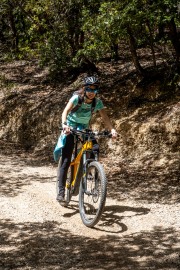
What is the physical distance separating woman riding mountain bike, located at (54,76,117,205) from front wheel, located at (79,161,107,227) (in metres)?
0.35

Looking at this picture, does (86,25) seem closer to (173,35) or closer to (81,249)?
(173,35)

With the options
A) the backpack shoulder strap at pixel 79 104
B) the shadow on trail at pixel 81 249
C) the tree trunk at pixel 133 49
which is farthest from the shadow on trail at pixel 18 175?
the tree trunk at pixel 133 49

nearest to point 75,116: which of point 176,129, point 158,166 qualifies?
point 158,166

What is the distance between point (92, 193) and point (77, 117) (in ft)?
4.01

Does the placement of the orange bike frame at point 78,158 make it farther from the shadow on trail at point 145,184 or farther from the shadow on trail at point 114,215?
the shadow on trail at point 145,184

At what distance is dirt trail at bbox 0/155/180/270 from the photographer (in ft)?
14.4

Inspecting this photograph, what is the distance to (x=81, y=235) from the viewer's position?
521cm

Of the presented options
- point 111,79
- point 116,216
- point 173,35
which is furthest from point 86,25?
point 116,216

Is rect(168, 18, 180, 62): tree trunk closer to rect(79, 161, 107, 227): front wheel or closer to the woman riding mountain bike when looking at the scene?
the woman riding mountain bike

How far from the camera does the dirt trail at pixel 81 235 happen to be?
4.38 metres

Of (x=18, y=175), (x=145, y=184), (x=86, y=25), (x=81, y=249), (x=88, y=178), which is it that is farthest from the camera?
(x=86, y=25)

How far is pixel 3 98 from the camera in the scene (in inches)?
564

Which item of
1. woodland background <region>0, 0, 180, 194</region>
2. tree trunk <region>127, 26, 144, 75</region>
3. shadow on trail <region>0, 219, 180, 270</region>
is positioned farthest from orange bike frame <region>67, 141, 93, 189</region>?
tree trunk <region>127, 26, 144, 75</region>

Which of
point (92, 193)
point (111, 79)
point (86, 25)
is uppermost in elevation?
point (86, 25)
